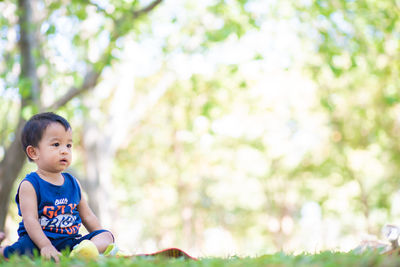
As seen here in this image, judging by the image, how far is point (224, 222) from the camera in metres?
30.0

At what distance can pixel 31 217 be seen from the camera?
330 cm

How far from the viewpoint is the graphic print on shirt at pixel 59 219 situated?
3.47 meters

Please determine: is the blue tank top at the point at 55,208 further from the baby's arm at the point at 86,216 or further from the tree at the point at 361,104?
the tree at the point at 361,104

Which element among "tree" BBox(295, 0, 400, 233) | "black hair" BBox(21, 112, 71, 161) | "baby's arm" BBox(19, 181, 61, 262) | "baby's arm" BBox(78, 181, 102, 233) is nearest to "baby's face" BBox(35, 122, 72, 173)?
"black hair" BBox(21, 112, 71, 161)

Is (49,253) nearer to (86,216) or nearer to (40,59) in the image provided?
(86,216)

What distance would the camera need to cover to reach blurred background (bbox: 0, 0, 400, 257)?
28.7 ft

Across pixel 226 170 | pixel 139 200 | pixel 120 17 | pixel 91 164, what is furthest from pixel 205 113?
pixel 139 200

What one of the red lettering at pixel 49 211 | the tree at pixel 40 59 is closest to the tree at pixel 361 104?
the tree at pixel 40 59

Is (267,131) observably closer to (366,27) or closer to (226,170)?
(226,170)

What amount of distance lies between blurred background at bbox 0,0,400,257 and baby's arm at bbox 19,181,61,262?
134cm

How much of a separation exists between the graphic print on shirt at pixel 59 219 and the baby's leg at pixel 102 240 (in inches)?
8.7

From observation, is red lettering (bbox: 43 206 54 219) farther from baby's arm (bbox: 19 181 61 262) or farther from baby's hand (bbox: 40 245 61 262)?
baby's hand (bbox: 40 245 61 262)

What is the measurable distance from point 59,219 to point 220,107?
8.57 metres

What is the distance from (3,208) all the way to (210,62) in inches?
231
